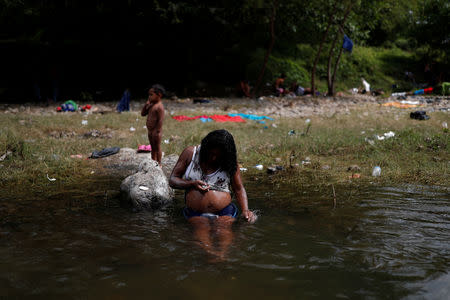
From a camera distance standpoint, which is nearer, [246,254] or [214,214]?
[246,254]

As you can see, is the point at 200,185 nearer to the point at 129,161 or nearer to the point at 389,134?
the point at 129,161

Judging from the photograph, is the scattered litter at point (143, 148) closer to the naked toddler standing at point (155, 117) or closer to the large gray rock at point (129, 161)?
the large gray rock at point (129, 161)

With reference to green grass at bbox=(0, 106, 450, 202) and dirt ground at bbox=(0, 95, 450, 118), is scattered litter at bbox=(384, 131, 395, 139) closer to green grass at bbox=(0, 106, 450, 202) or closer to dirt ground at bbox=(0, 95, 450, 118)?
green grass at bbox=(0, 106, 450, 202)

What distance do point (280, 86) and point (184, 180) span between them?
54.2 feet

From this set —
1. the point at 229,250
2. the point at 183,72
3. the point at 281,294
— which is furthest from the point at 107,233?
the point at 183,72

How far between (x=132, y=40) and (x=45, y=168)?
14588mm

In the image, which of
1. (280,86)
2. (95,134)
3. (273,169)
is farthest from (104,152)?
(280,86)

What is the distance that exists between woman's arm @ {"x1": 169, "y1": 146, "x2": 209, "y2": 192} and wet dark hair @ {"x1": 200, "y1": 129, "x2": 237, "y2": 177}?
6.0 inches

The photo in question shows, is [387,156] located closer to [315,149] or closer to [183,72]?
[315,149]

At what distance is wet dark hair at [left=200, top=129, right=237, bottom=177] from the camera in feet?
12.6

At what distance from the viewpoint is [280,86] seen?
19906mm

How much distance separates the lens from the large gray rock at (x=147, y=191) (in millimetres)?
4625

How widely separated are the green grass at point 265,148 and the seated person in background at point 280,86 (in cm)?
836

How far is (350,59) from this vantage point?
84.5ft
